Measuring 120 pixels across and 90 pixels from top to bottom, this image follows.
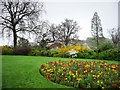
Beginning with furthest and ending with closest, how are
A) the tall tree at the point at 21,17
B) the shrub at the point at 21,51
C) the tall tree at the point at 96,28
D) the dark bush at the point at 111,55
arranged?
the tall tree at the point at 96,28 → the tall tree at the point at 21,17 → the shrub at the point at 21,51 → the dark bush at the point at 111,55

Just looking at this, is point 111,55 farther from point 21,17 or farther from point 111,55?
point 21,17

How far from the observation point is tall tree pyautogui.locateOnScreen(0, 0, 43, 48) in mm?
12214

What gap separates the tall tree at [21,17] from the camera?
12.2m

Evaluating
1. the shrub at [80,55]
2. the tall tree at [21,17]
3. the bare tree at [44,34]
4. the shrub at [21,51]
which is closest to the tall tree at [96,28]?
the bare tree at [44,34]

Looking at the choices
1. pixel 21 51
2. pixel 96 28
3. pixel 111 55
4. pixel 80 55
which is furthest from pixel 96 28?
pixel 21 51

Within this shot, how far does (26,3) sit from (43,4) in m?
2.38

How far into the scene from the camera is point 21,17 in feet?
42.3

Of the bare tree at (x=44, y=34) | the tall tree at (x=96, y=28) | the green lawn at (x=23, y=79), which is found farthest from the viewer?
the tall tree at (x=96, y=28)

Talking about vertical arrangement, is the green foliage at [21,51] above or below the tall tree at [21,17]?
below

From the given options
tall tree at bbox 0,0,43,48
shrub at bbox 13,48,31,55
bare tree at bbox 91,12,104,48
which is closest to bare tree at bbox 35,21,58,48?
tall tree at bbox 0,0,43,48

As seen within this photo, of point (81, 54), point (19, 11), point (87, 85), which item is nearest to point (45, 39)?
point (19, 11)

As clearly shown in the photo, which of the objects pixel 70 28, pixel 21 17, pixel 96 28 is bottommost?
pixel 96 28

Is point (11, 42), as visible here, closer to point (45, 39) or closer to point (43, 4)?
point (45, 39)

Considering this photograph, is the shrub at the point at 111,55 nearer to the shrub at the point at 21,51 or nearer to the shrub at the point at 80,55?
the shrub at the point at 80,55
